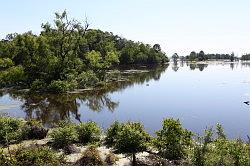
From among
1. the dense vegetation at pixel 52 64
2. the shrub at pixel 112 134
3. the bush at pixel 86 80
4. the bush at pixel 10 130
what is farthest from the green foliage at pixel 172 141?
the bush at pixel 86 80

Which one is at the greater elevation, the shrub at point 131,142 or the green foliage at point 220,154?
the green foliage at point 220,154

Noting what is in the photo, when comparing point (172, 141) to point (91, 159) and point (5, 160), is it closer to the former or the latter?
point (91, 159)

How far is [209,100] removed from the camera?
1576 inches

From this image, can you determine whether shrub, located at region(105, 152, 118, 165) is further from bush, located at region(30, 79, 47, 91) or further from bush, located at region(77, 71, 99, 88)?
bush, located at region(77, 71, 99, 88)

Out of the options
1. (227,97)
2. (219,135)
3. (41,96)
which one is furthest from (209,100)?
(219,135)

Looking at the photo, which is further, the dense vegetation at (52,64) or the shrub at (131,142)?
the dense vegetation at (52,64)

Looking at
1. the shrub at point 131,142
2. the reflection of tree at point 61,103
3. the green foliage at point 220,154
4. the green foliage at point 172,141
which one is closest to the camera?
the green foliage at point 220,154

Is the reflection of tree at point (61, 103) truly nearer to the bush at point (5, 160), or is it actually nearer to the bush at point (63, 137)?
the bush at point (63, 137)

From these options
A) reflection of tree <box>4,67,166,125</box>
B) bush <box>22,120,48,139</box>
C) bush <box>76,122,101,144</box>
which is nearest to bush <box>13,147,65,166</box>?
bush <box>76,122,101,144</box>

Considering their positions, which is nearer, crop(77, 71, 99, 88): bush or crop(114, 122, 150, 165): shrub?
crop(114, 122, 150, 165): shrub

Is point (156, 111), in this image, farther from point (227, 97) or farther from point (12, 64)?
point (12, 64)

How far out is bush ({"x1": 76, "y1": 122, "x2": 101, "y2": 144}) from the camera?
64.7 feet

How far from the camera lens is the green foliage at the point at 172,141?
52.5 ft

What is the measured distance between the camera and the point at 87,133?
19797 millimetres
